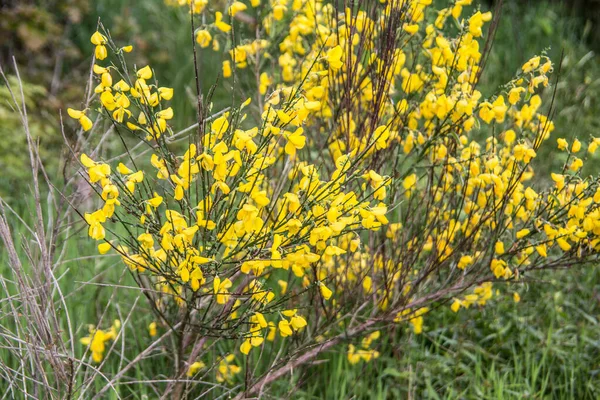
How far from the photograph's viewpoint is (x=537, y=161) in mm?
4516

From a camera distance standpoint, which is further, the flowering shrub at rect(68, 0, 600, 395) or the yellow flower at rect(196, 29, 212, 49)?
the yellow flower at rect(196, 29, 212, 49)

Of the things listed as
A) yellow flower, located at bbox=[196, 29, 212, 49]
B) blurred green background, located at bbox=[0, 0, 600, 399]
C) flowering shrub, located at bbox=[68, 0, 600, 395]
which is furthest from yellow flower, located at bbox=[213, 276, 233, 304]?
yellow flower, located at bbox=[196, 29, 212, 49]

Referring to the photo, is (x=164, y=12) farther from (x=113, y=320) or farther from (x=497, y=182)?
(x=497, y=182)

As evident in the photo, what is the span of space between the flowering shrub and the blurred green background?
0.68 feet

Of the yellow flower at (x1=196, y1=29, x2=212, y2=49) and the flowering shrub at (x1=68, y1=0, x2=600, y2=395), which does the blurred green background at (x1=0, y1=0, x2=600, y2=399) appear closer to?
the flowering shrub at (x1=68, y1=0, x2=600, y2=395)

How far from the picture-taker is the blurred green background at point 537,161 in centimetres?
276

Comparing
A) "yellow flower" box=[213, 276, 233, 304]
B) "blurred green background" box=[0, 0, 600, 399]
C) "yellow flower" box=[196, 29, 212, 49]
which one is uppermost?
"yellow flower" box=[196, 29, 212, 49]

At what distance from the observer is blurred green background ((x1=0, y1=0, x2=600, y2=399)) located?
276 centimetres

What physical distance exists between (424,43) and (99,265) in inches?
69.3

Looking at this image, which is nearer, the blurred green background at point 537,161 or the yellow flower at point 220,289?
the yellow flower at point 220,289

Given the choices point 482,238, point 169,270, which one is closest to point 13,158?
point 169,270

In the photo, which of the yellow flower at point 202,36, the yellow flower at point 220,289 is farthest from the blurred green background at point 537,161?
the yellow flower at point 202,36

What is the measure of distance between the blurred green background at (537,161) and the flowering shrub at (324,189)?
21 cm

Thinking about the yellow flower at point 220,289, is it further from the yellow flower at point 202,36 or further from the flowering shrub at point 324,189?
the yellow flower at point 202,36
